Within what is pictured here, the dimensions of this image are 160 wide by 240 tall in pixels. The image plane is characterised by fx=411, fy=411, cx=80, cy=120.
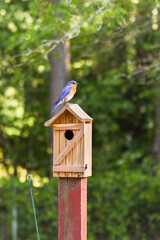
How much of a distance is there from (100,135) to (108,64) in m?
1.78

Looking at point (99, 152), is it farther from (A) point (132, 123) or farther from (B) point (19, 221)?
(B) point (19, 221)

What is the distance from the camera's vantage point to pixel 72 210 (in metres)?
3.33

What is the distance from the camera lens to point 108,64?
402 inches

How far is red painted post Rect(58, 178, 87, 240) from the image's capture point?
3.31 meters

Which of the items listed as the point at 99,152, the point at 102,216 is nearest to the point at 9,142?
the point at 99,152

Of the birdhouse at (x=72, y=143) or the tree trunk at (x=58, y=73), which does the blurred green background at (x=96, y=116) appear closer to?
the tree trunk at (x=58, y=73)

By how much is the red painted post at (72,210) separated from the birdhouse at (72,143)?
0.30 feet

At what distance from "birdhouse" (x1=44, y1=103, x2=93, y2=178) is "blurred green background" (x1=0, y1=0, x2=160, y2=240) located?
2398mm

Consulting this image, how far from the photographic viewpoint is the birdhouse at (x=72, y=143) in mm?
3311

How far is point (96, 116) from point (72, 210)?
6460 mm

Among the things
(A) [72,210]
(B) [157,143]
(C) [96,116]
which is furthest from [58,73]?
(A) [72,210]

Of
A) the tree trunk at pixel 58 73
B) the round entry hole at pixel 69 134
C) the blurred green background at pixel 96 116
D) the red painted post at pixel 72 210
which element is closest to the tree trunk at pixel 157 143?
the blurred green background at pixel 96 116

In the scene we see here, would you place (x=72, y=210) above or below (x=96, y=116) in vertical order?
below

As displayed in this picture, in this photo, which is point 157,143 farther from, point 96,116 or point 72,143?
point 72,143
